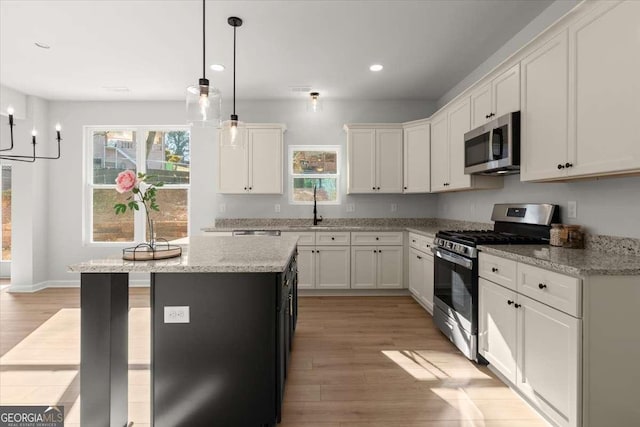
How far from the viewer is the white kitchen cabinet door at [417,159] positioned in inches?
171

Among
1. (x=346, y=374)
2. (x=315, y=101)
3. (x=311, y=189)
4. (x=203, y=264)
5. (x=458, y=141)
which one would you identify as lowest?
(x=346, y=374)

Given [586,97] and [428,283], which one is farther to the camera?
[428,283]

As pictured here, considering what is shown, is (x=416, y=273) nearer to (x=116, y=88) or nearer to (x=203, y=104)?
(x=203, y=104)

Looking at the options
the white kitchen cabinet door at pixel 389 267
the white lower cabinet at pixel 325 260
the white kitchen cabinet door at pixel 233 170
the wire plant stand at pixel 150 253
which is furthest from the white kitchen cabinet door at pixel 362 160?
Result: the wire plant stand at pixel 150 253

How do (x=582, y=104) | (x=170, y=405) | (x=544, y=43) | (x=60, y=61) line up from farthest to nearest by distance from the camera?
(x=60, y=61) → (x=544, y=43) → (x=582, y=104) → (x=170, y=405)

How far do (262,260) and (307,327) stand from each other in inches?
A: 73.3

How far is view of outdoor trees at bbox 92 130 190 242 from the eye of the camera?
5148mm

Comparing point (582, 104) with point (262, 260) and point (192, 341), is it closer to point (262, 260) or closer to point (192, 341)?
point (262, 260)

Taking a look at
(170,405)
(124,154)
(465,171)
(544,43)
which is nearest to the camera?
(170,405)

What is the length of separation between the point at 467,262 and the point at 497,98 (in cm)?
136

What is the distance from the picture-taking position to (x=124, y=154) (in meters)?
5.18

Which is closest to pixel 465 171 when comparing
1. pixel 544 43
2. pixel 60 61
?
pixel 544 43

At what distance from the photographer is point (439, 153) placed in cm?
406

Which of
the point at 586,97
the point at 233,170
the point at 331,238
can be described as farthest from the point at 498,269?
the point at 233,170
